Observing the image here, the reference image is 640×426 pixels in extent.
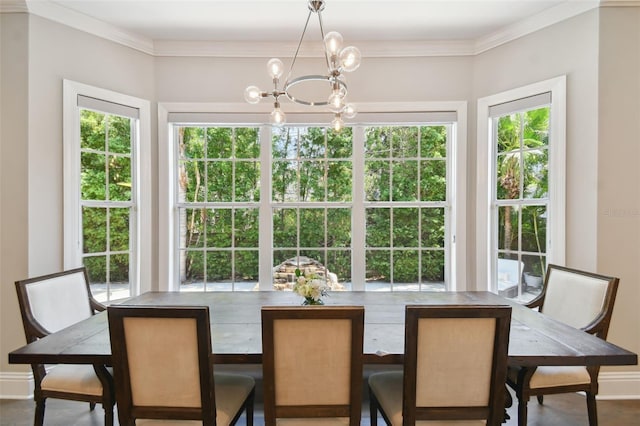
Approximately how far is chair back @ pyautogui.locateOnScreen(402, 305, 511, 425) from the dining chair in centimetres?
79

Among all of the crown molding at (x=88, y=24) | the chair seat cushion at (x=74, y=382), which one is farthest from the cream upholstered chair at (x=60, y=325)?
the crown molding at (x=88, y=24)

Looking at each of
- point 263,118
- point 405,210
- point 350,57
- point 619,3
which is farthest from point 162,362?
point 619,3

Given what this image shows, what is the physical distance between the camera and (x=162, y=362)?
136cm

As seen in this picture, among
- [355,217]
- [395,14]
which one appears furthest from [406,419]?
[395,14]

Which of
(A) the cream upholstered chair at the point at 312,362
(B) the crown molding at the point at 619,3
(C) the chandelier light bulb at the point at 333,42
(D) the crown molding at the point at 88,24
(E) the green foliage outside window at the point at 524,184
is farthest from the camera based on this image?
(E) the green foliage outside window at the point at 524,184

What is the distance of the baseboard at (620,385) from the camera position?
98.3 inches

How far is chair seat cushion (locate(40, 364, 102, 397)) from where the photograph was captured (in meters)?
1.76

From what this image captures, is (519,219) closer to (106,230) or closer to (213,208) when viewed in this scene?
(213,208)

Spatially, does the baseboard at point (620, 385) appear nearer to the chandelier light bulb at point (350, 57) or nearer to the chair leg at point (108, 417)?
the chandelier light bulb at point (350, 57)

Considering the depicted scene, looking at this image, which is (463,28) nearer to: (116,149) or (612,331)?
(612,331)

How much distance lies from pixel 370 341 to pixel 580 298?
1423 millimetres

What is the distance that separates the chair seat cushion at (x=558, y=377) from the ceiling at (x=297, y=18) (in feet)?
8.21

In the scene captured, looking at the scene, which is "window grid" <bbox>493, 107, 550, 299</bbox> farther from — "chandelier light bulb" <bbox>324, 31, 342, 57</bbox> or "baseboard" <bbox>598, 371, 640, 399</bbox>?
"chandelier light bulb" <bbox>324, 31, 342, 57</bbox>

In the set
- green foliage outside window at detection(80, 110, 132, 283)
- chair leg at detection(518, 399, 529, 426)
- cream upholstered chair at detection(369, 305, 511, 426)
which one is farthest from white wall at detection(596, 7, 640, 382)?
green foliage outside window at detection(80, 110, 132, 283)
